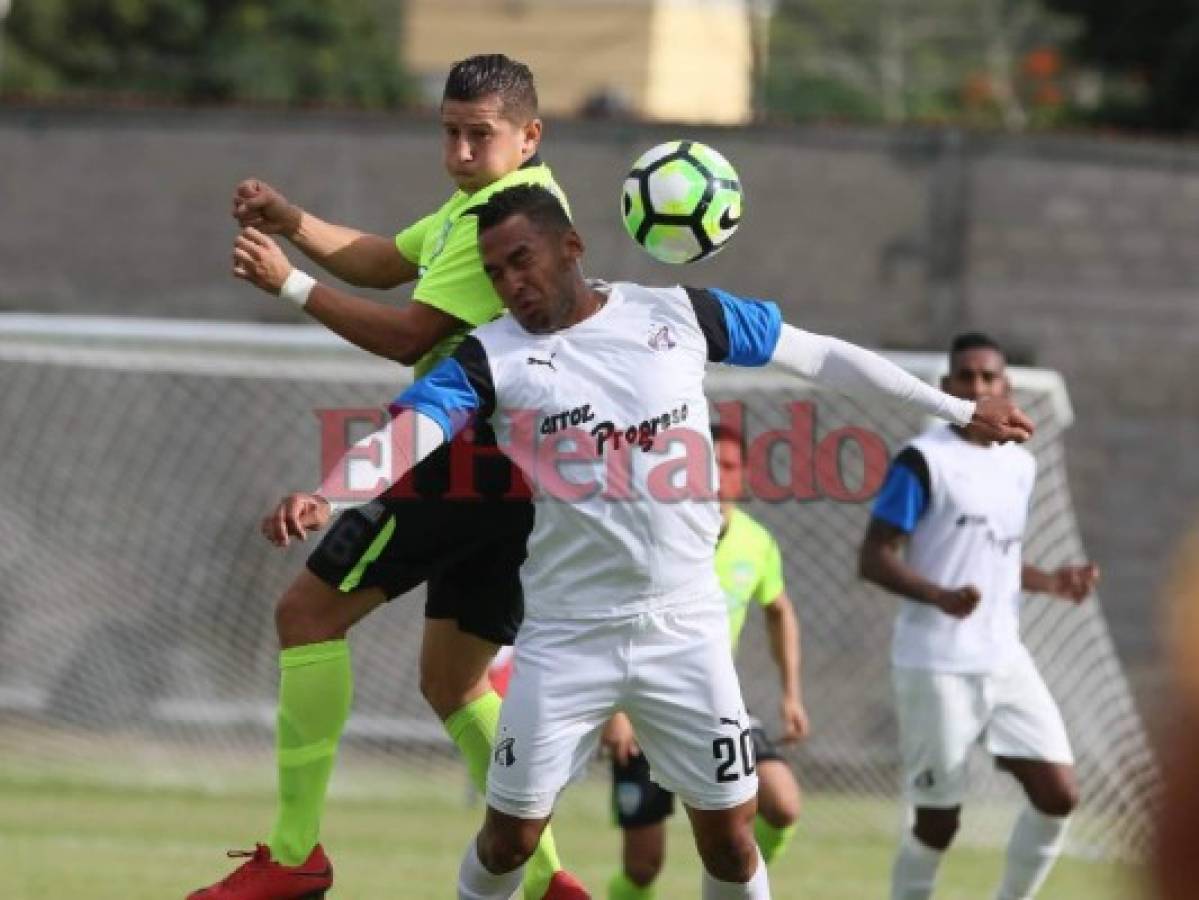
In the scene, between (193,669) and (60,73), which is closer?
(193,669)

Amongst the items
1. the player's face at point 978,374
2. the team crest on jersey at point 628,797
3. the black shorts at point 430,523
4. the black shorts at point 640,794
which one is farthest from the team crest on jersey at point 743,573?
the black shorts at point 430,523

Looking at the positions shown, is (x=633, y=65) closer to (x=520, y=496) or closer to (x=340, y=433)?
(x=340, y=433)

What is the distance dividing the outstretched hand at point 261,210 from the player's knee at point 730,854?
72.2 inches

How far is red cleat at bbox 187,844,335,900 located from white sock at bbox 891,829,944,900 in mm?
2949

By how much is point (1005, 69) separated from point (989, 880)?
27545 millimetres

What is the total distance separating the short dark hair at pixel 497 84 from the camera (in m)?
5.20

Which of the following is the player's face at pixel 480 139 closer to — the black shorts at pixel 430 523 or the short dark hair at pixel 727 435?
the black shorts at pixel 430 523

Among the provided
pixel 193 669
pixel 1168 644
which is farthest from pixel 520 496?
pixel 193 669

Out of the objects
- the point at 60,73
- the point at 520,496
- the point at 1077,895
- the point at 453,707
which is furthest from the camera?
the point at 60,73

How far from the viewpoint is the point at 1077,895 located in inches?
368

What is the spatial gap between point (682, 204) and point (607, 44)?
3378cm

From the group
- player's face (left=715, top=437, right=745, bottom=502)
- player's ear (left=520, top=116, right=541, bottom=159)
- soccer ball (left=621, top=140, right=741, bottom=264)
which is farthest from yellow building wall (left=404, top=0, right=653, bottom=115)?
soccer ball (left=621, top=140, right=741, bottom=264)

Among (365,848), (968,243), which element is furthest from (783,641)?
(968,243)

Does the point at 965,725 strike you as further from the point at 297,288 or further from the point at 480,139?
the point at 297,288
